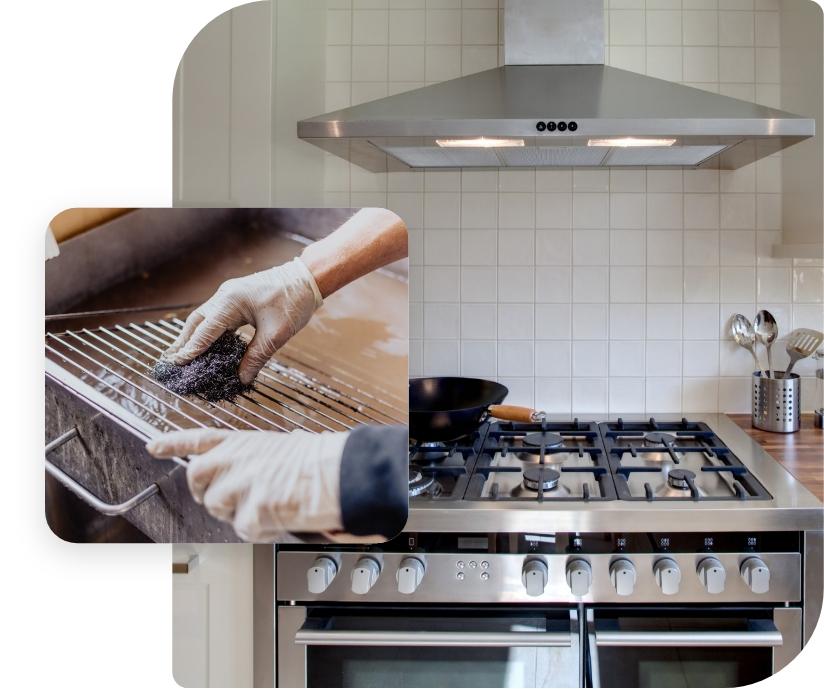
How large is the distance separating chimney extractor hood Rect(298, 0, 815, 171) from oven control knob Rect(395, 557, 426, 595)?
28.8 inches

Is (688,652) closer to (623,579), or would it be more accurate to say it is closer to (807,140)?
(623,579)

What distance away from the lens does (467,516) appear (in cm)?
119

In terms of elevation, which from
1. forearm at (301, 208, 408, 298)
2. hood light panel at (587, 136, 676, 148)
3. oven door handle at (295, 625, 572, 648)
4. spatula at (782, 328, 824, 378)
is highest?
hood light panel at (587, 136, 676, 148)

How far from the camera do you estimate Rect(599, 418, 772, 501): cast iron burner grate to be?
1252 millimetres

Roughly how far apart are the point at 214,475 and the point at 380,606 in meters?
0.54

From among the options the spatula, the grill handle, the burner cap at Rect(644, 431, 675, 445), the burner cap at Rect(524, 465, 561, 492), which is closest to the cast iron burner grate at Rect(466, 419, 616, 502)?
the burner cap at Rect(524, 465, 561, 492)

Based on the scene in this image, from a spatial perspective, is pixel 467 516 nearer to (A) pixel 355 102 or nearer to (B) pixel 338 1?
(A) pixel 355 102

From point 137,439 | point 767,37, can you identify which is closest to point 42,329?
point 137,439

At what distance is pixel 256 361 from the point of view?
2.65ft

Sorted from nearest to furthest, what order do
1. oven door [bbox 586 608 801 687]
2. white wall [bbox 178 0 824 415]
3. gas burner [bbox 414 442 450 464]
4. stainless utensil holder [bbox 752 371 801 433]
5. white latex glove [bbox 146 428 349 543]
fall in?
white latex glove [bbox 146 428 349 543], oven door [bbox 586 608 801 687], gas burner [bbox 414 442 450 464], stainless utensil holder [bbox 752 371 801 433], white wall [bbox 178 0 824 415]

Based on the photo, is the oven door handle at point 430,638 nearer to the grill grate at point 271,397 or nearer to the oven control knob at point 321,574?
the oven control knob at point 321,574

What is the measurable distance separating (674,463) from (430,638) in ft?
1.97

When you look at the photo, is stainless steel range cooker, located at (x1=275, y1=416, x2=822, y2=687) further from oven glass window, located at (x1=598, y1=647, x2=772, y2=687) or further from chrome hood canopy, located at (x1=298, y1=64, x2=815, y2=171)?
chrome hood canopy, located at (x1=298, y1=64, x2=815, y2=171)

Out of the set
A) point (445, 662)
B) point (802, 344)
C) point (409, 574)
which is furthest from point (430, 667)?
point (802, 344)
